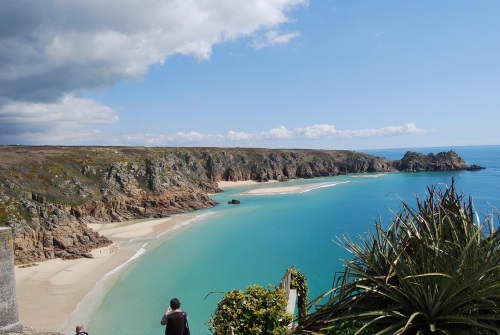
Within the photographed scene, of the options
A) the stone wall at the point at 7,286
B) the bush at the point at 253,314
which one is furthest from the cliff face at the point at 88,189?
the bush at the point at 253,314

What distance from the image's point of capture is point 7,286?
36.3 feet


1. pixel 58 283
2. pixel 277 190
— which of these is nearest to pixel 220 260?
pixel 58 283

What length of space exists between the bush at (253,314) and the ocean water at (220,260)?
148 centimetres

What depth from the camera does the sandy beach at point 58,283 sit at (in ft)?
69.9

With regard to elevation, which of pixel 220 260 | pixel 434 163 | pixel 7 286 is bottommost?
pixel 220 260

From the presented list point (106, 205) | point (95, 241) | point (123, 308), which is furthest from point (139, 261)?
point (106, 205)

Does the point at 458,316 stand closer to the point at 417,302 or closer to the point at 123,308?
the point at 417,302

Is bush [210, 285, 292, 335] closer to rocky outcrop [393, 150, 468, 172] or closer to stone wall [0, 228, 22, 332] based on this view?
stone wall [0, 228, 22, 332]

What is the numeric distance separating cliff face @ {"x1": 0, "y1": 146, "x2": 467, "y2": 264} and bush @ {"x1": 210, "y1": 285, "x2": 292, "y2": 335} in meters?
29.6

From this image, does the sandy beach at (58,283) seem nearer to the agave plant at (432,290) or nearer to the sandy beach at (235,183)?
the agave plant at (432,290)

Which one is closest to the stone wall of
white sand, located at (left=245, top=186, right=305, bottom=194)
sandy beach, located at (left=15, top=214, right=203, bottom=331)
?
sandy beach, located at (left=15, top=214, right=203, bottom=331)

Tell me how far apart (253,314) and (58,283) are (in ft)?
77.8

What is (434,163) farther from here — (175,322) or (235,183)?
(175,322)

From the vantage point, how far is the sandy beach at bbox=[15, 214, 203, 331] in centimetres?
2130
